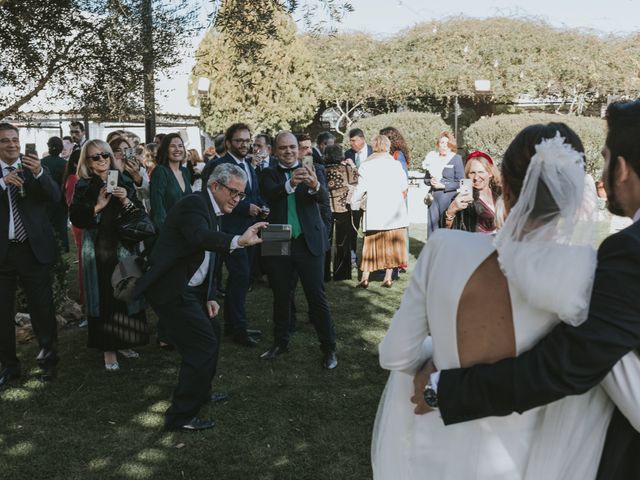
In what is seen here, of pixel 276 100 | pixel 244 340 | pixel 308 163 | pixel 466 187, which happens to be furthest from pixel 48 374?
pixel 276 100

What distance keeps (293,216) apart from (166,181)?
167cm

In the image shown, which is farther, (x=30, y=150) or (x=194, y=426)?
(x=30, y=150)

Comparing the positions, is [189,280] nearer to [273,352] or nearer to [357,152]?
[273,352]

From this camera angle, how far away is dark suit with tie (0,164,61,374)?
5.41 m

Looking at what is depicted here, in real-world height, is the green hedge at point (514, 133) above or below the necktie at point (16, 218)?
above

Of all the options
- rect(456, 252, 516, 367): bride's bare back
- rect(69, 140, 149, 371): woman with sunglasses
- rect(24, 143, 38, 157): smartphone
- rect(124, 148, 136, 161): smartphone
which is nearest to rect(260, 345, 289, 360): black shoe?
rect(69, 140, 149, 371): woman with sunglasses

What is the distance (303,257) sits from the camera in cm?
586

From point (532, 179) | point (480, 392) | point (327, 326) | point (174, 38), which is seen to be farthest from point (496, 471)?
point (174, 38)

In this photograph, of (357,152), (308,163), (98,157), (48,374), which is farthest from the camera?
(357,152)

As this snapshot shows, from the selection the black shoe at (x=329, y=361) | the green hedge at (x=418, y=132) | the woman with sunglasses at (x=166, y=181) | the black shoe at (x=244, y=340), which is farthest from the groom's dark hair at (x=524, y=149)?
the green hedge at (x=418, y=132)

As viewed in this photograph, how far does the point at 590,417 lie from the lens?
1888 mm

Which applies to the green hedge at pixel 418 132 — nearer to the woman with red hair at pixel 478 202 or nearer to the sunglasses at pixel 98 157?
the woman with red hair at pixel 478 202

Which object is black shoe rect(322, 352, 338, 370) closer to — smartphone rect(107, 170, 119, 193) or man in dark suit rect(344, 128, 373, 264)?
smartphone rect(107, 170, 119, 193)

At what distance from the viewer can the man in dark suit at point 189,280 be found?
4.36 meters
